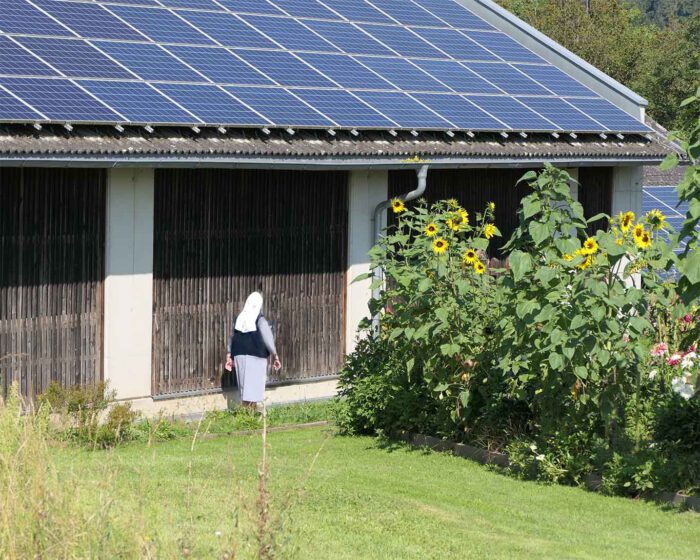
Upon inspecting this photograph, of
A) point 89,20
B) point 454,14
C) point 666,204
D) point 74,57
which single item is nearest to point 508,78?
point 454,14

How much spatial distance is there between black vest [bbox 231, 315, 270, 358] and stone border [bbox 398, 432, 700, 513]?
301 centimetres

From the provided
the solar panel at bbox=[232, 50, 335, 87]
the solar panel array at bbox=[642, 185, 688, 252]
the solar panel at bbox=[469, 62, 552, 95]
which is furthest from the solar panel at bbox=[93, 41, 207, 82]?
the solar panel array at bbox=[642, 185, 688, 252]

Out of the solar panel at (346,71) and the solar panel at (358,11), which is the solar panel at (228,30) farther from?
the solar panel at (358,11)

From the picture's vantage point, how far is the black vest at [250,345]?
1576 centimetres

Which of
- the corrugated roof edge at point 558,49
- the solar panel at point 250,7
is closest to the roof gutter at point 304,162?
the corrugated roof edge at point 558,49

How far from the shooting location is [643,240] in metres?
10.8

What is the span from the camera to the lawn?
7.25 metres

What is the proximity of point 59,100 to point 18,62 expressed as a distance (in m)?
0.88

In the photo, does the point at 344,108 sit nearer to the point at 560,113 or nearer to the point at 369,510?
the point at 560,113

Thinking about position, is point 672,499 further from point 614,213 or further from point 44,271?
point 614,213

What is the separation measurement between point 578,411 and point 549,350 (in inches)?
27.6

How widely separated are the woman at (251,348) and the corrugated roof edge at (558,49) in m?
8.71

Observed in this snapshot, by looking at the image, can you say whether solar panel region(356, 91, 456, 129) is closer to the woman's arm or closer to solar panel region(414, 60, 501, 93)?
solar panel region(414, 60, 501, 93)

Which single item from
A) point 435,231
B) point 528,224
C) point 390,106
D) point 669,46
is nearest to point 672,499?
point 528,224
